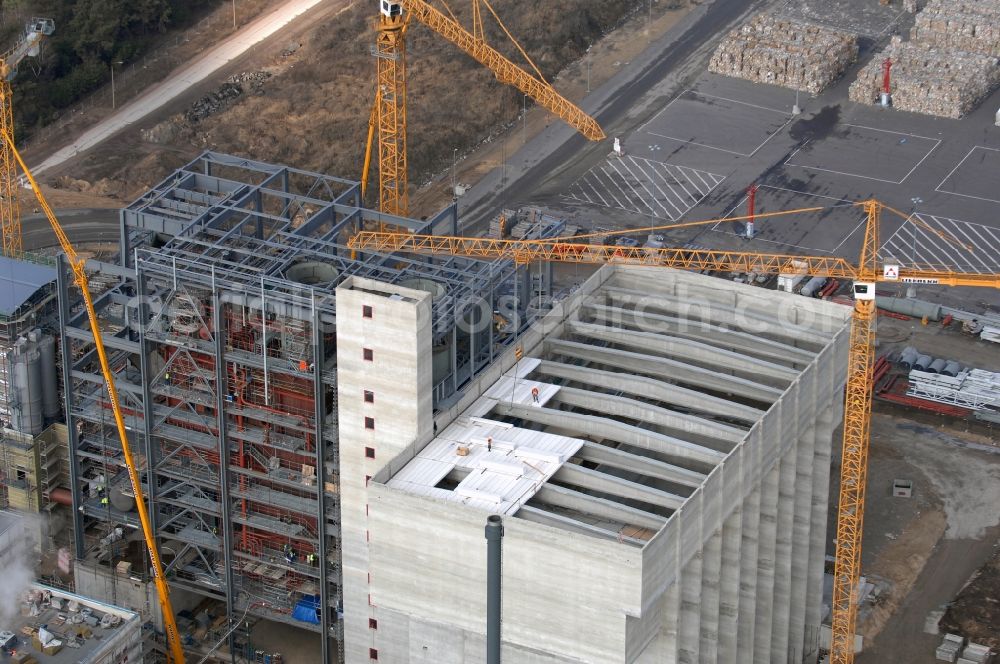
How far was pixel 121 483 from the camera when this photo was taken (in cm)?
19438

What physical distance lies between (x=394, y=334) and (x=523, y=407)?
589 inches

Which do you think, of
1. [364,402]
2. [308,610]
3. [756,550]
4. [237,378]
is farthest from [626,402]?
[308,610]

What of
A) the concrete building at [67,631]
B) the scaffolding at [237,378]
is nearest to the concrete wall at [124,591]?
the scaffolding at [237,378]

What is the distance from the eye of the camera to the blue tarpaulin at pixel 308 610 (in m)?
188

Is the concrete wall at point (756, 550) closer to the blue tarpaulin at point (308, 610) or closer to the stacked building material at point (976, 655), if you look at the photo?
the stacked building material at point (976, 655)

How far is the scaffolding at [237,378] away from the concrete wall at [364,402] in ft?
13.5

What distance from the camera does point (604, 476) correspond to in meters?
171

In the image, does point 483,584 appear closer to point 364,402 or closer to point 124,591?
point 364,402

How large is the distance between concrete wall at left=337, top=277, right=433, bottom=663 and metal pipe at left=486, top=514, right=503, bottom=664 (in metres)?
24.3

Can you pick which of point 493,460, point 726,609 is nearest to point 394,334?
point 493,460

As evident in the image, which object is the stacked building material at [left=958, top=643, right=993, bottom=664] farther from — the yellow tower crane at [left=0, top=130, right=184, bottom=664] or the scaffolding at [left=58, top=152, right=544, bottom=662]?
the yellow tower crane at [left=0, top=130, right=184, bottom=664]

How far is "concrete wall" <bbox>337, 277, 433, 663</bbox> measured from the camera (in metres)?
170

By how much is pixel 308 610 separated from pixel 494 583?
45.6 meters

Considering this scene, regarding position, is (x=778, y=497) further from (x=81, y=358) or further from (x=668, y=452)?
(x=81, y=358)
